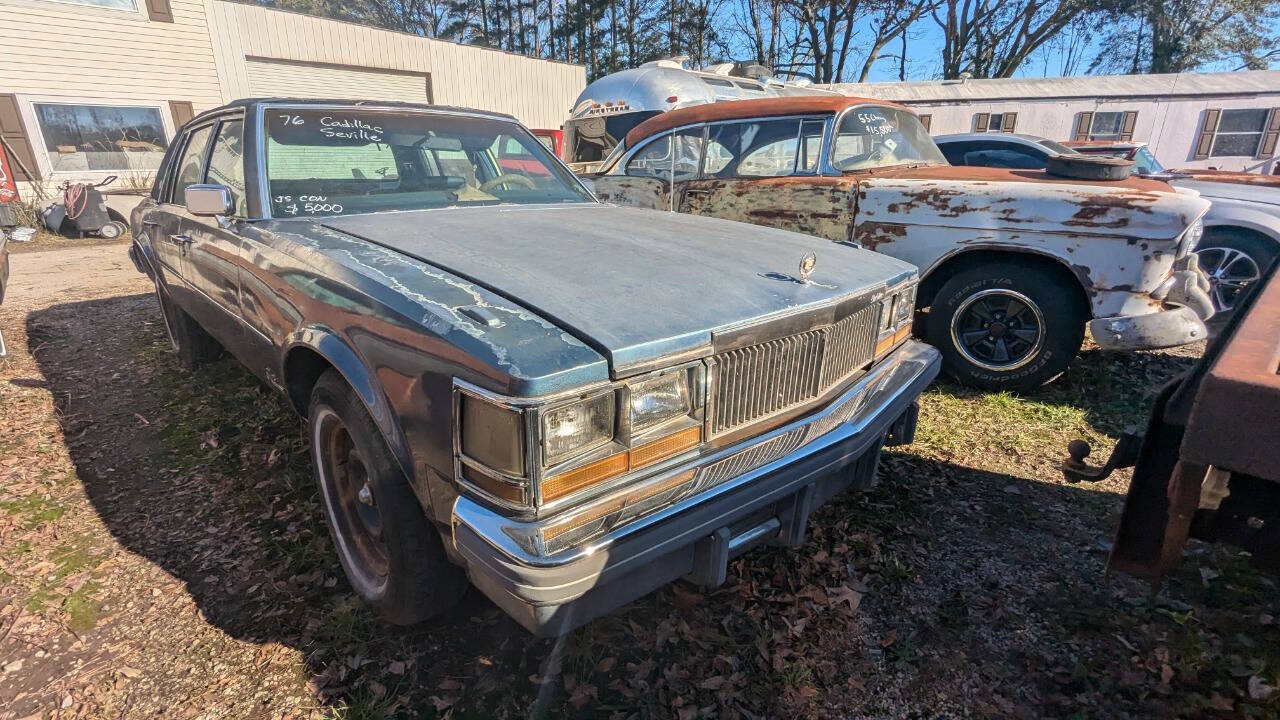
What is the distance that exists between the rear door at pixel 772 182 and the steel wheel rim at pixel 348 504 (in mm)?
3315

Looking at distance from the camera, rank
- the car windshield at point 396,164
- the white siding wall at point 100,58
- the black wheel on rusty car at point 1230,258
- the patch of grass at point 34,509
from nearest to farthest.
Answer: the car windshield at point 396,164 < the patch of grass at point 34,509 < the black wheel on rusty car at point 1230,258 < the white siding wall at point 100,58

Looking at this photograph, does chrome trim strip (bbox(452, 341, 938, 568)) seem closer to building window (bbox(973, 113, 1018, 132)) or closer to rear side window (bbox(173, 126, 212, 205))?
rear side window (bbox(173, 126, 212, 205))

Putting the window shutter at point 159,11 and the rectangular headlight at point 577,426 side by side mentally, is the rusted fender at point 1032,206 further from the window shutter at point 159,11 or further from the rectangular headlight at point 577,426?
the window shutter at point 159,11

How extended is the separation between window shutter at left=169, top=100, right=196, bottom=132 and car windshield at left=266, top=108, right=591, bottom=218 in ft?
41.5

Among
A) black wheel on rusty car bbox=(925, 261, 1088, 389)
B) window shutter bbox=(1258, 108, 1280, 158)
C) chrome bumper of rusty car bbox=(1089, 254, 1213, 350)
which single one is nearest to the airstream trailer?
black wheel on rusty car bbox=(925, 261, 1088, 389)

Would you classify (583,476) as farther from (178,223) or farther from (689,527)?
(178,223)

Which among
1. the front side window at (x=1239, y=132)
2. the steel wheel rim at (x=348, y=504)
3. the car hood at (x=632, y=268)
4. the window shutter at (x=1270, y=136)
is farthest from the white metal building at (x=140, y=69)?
the window shutter at (x=1270, y=136)

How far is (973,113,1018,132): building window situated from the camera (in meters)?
15.6

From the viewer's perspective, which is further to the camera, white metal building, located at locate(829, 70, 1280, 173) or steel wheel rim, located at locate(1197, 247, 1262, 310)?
white metal building, located at locate(829, 70, 1280, 173)

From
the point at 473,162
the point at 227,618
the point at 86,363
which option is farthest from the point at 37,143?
the point at 227,618

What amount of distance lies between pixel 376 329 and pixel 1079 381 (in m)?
4.56

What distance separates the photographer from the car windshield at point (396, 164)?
2.84 m

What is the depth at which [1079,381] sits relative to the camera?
14.3 feet

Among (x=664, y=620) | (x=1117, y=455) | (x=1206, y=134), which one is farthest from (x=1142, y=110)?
(x=664, y=620)
